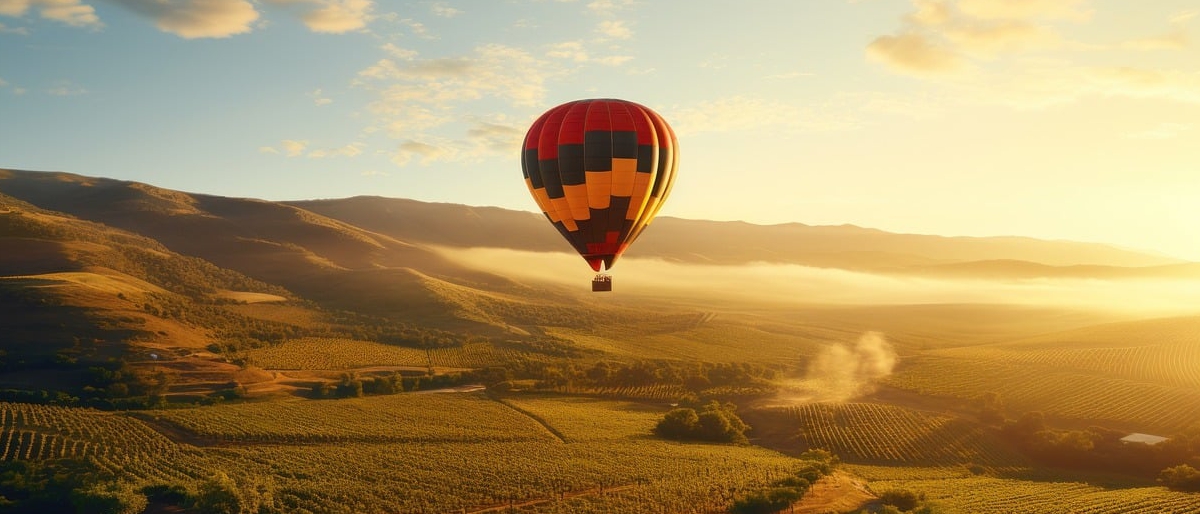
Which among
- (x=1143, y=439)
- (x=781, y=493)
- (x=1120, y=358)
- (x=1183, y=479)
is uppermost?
(x=1120, y=358)

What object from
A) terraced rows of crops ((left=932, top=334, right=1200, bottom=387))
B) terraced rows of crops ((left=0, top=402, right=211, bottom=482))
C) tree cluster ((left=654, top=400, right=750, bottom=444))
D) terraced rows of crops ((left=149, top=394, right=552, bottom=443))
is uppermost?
terraced rows of crops ((left=932, top=334, right=1200, bottom=387))

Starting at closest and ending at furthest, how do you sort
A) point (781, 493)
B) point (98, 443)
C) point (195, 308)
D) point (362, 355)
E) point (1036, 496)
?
point (781, 493)
point (1036, 496)
point (98, 443)
point (362, 355)
point (195, 308)

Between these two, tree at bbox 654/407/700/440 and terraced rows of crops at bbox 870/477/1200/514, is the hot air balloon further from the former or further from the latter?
tree at bbox 654/407/700/440

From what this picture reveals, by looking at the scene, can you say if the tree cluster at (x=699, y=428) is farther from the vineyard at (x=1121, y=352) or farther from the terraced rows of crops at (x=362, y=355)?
the vineyard at (x=1121, y=352)

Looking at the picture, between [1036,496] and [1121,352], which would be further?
[1121,352]

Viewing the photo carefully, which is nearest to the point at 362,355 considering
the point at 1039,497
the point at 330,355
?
the point at 330,355

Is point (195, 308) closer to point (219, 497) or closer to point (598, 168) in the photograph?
point (219, 497)

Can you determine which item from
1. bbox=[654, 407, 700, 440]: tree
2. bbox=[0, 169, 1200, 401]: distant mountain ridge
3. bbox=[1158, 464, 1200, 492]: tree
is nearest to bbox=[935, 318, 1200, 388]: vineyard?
bbox=[1158, 464, 1200, 492]: tree
